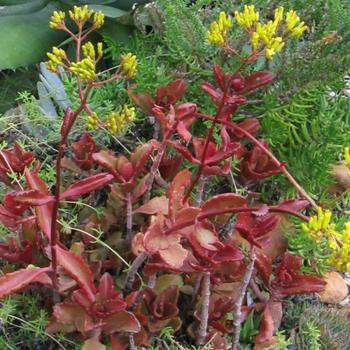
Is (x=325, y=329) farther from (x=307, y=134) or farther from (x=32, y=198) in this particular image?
(x=32, y=198)

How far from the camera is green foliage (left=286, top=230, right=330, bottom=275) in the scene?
1.22 metres

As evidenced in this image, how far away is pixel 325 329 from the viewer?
1.21 meters

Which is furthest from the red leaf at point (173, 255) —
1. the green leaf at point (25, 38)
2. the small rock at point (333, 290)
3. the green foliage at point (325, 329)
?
the green leaf at point (25, 38)

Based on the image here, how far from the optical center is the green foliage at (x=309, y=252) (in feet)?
4.01

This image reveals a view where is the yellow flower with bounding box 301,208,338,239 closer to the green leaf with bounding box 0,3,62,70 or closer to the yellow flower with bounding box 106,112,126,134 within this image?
the yellow flower with bounding box 106,112,126,134

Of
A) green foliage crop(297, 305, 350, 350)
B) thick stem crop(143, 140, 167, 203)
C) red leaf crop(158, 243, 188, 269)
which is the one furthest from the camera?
green foliage crop(297, 305, 350, 350)

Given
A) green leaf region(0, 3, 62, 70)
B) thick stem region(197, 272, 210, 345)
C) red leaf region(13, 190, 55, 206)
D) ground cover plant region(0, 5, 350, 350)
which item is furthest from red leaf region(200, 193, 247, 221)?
green leaf region(0, 3, 62, 70)

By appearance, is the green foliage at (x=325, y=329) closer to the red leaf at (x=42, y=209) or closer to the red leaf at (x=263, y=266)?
the red leaf at (x=263, y=266)

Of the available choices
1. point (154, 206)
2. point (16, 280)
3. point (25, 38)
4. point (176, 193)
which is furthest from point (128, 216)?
point (25, 38)

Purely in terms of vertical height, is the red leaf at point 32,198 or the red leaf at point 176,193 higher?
the red leaf at point 32,198

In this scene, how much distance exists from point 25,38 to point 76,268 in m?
0.85

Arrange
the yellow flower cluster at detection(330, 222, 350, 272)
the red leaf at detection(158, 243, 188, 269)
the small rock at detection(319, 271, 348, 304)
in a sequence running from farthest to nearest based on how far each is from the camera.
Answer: the small rock at detection(319, 271, 348, 304) < the red leaf at detection(158, 243, 188, 269) < the yellow flower cluster at detection(330, 222, 350, 272)

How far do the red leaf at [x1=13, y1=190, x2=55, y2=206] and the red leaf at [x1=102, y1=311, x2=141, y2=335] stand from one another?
0.67 ft

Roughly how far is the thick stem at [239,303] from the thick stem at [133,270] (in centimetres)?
16
